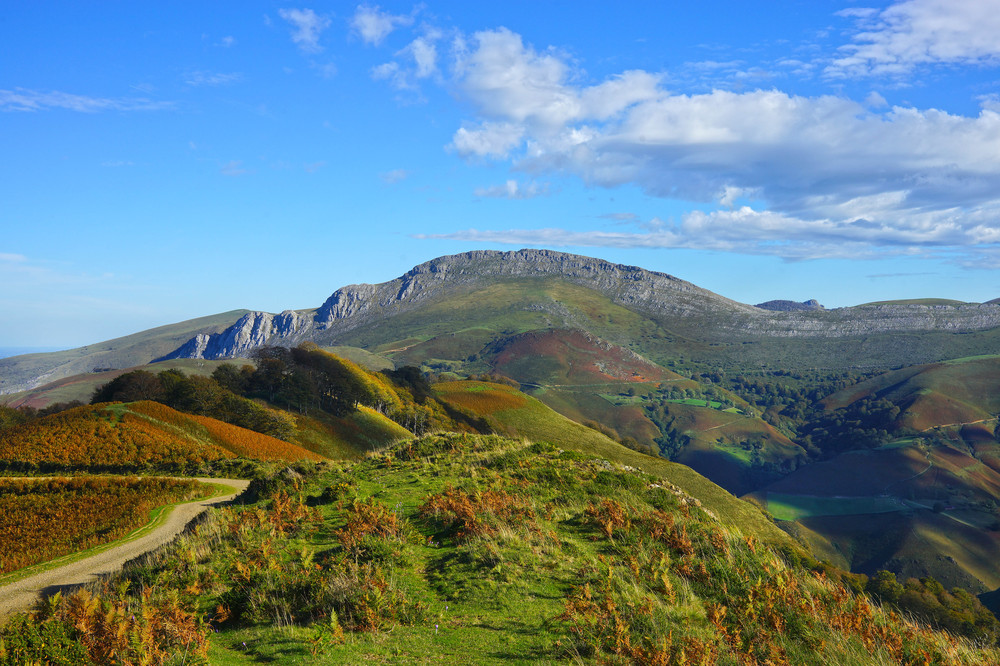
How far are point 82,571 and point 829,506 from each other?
728 feet

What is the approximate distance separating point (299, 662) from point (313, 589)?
232 centimetres

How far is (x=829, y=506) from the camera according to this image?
190625 mm

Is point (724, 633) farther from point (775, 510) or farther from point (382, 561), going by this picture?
point (775, 510)

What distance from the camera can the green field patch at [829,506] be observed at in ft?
597

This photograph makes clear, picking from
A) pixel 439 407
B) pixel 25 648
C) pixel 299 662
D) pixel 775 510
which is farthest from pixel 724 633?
pixel 775 510

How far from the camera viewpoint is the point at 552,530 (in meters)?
15.3

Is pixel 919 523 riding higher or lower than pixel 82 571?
lower

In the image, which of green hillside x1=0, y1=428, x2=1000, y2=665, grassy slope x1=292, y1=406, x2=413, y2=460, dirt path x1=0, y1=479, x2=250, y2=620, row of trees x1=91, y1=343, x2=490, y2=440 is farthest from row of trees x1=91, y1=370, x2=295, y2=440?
green hillside x1=0, y1=428, x2=1000, y2=665

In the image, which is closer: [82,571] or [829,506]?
[82,571]

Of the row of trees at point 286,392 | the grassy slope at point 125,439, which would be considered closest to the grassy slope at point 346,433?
the row of trees at point 286,392

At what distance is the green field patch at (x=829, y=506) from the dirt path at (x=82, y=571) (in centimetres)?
19142

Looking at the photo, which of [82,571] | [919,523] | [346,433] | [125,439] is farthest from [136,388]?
[919,523]

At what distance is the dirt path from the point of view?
15984 mm

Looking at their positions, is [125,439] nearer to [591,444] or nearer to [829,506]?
[591,444]
